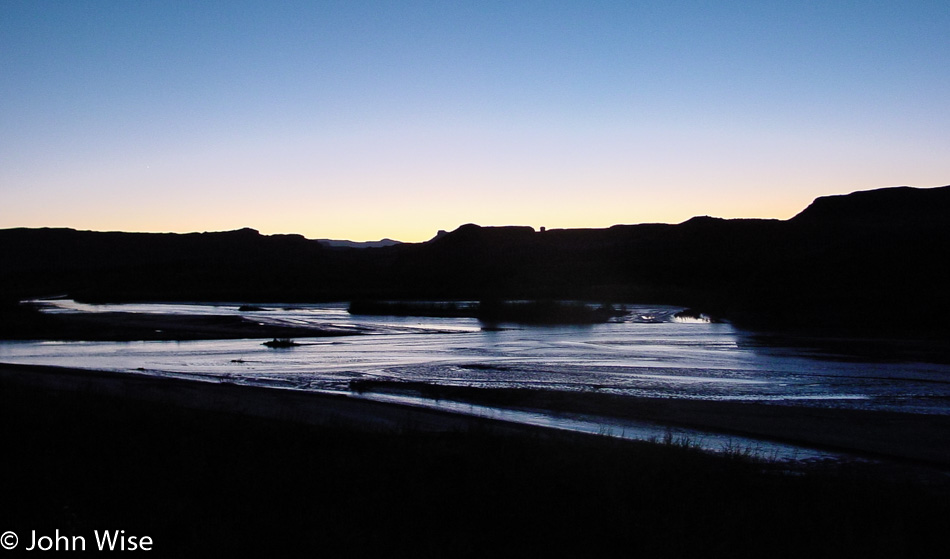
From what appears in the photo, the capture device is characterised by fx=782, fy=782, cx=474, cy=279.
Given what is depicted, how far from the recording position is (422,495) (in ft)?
24.2

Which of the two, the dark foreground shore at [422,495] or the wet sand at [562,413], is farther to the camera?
the wet sand at [562,413]

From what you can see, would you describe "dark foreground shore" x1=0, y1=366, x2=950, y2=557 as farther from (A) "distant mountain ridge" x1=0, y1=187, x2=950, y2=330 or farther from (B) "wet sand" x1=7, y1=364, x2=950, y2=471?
(A) "distant mountain ridge" x1=0, y1=187, x2=950, y2=330

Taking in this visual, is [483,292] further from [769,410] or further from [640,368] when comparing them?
[769,410]

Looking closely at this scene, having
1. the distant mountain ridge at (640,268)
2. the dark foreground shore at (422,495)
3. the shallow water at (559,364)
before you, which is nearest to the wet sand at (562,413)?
the shallow water at (559,364)

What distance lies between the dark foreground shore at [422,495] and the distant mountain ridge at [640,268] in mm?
35090

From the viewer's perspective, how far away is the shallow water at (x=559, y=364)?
1928cm

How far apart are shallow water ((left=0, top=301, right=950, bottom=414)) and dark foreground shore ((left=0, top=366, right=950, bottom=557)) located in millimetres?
8924

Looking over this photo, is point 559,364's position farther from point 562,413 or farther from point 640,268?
point 640,268

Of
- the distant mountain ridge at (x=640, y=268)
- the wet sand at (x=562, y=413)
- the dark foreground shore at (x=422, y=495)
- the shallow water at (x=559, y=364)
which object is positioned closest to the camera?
the dark foreground shore at (x=422, y=495)

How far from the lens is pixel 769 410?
16188 millimetres

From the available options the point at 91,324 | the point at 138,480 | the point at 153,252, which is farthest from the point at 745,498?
the point at 153,252

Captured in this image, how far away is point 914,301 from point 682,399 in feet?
101

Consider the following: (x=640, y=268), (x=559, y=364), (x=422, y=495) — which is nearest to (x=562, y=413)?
(x=422, y=495)

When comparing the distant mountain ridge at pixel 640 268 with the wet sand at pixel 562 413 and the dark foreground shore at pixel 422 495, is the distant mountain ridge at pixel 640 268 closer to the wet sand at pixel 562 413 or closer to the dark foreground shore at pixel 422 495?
the wet sand at pixel 562 413
